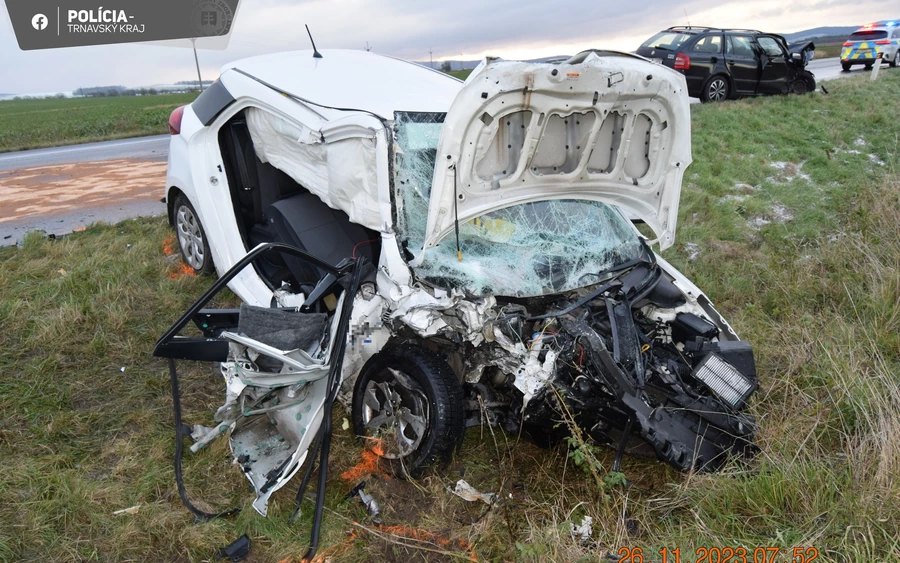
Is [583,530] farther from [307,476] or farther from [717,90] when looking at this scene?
[717,90]

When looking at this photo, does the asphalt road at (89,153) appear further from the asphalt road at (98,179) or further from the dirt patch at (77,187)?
the dirt patch at (77,187)

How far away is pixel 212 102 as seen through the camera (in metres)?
4.46

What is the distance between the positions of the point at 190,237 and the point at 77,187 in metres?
5.61

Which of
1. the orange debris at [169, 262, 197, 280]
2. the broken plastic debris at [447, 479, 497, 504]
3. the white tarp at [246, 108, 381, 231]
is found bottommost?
the broken plastic debris at [447, 479, 497, 504]

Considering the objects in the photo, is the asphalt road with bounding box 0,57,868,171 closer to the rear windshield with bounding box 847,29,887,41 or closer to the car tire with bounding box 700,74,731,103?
the car tire with bounding box 700,74,731,103

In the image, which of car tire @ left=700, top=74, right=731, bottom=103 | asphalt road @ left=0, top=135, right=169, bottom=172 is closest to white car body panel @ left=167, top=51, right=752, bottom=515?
asphalt road @ left=0, top=135, right=169, bottom=172

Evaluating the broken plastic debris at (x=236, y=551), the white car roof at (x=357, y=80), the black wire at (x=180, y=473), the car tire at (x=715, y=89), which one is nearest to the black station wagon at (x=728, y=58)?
the car tire at (x=715, y=89)

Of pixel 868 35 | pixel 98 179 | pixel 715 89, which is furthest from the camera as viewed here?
pixel 868 35

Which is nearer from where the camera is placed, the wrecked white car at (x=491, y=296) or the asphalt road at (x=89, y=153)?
the wrecked white car at (x=491, y=296)

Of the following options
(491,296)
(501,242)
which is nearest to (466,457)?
(491,296)

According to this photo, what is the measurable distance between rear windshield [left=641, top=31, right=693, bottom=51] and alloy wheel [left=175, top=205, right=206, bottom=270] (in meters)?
10.7

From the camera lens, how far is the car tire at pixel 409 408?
2.96m

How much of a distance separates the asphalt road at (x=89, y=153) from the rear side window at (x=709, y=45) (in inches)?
427

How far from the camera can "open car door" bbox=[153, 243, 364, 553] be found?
2.85 metres
